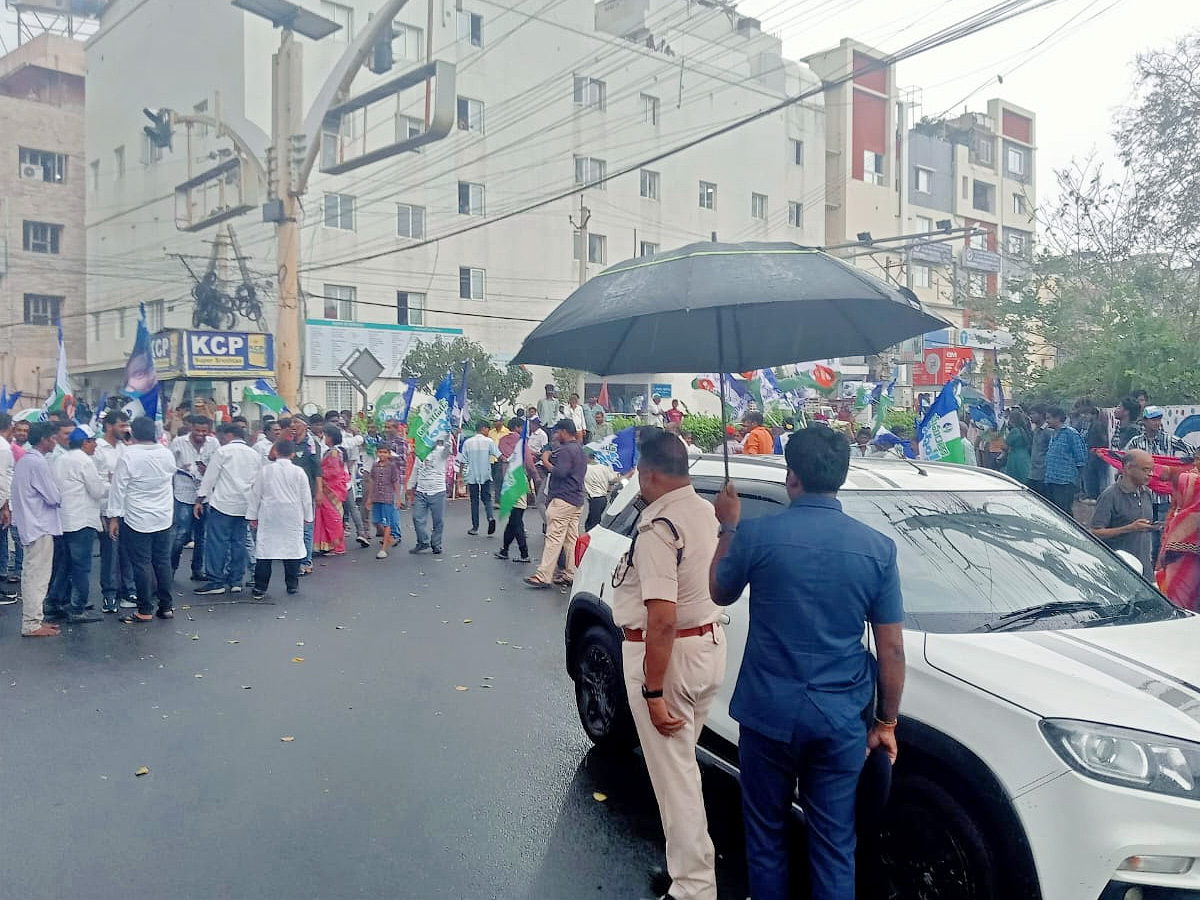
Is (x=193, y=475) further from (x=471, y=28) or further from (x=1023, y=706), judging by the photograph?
(x=471, y=28)

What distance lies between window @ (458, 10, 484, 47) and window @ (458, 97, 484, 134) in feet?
7.08

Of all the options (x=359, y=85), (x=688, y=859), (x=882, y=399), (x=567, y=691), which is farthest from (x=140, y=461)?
(x=359, y=85)

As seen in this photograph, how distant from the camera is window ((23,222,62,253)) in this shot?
140ft

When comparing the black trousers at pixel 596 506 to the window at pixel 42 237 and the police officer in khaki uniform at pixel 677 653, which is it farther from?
the window at pixel 42 237

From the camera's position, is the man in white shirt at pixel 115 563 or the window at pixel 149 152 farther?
the window at pixel 149 152

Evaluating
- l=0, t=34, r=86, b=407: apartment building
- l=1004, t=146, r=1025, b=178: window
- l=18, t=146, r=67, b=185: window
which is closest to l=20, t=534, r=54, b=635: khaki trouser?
l=0, t=34, r=86, b=407: apartment building

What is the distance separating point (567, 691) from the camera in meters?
6.93

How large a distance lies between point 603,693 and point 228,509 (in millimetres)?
6466

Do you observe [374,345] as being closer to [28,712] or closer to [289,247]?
[289,247]

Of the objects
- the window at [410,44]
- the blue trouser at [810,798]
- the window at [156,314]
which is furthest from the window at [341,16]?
the blue trouser at [810,798]

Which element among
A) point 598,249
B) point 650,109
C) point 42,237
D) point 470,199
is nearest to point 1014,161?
point 650,109

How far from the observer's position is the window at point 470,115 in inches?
1449

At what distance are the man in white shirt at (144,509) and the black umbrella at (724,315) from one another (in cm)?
545

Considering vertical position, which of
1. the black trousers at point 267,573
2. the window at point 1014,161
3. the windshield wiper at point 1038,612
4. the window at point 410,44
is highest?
the window at point 1014,161
